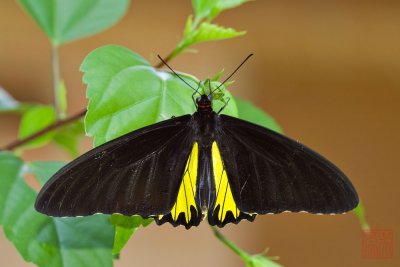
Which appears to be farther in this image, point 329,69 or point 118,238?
point 329,69

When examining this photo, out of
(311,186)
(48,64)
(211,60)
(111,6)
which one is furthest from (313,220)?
(311,186)

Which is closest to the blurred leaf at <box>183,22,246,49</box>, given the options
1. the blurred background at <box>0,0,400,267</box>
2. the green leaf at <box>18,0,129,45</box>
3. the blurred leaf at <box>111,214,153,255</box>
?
the blurred leaf at <box>111,214,153,255</box>

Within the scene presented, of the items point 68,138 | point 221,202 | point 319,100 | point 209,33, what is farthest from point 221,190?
point 319,100

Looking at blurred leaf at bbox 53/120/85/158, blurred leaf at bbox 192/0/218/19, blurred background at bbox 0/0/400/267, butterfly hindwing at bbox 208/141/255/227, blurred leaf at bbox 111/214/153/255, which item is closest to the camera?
blurred leaf at bbox 111/214/153/255

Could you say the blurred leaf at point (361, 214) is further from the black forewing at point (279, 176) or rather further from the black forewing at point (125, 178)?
the black forewing at point (125, 178)

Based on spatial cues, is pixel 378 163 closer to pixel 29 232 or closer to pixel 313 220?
pixel 313 220

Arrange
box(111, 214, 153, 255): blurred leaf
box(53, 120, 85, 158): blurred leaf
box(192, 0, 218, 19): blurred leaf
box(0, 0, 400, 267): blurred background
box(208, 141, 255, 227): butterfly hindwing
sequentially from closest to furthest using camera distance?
box(111, 214, 153, 255): blurred leaf
box(208, 141, 255, 227): butterfly hindwing
box(192, 0, 218, 19): blurred leaf
box(53, 120, 85, 158): blurred leaf
box(0, 0, 400, 267): blurred background

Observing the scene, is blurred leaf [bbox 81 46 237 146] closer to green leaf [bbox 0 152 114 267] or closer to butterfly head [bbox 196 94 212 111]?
butterfly head [bbox 196 94 212 111]
